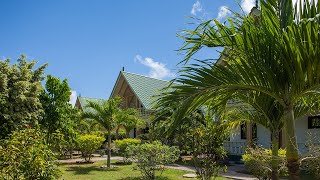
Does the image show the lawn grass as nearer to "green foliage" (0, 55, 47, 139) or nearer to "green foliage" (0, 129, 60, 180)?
"green foliage" (0, 55, 47, 139)

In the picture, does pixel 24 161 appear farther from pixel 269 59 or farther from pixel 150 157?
pixel 150 157

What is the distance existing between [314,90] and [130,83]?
1157 inches

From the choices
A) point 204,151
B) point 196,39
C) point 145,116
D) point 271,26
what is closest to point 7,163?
point 196,39

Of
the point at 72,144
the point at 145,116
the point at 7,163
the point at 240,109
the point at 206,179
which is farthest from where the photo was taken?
the point at 145,116

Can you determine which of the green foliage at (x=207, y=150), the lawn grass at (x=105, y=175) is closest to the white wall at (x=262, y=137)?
the lawn grass at (x=105, y=175)

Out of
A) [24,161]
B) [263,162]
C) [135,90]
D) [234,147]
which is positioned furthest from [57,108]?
[263,162]

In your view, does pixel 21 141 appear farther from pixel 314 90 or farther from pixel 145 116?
pixel 145 116

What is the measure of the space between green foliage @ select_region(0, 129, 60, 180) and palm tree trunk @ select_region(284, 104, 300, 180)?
3997mm

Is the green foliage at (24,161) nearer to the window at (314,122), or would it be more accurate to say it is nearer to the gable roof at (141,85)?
the window at (314,122)

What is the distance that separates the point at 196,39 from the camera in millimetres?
4340

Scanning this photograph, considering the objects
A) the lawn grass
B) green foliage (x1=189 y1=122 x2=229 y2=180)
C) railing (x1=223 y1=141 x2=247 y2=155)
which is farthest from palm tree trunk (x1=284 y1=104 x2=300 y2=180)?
railing (x1=223 y1=141 x2=247 y2=155)

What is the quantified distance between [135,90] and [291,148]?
93.7ft

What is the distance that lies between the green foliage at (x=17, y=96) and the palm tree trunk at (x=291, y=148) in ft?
41.4

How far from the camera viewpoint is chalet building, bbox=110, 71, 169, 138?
106 feet
